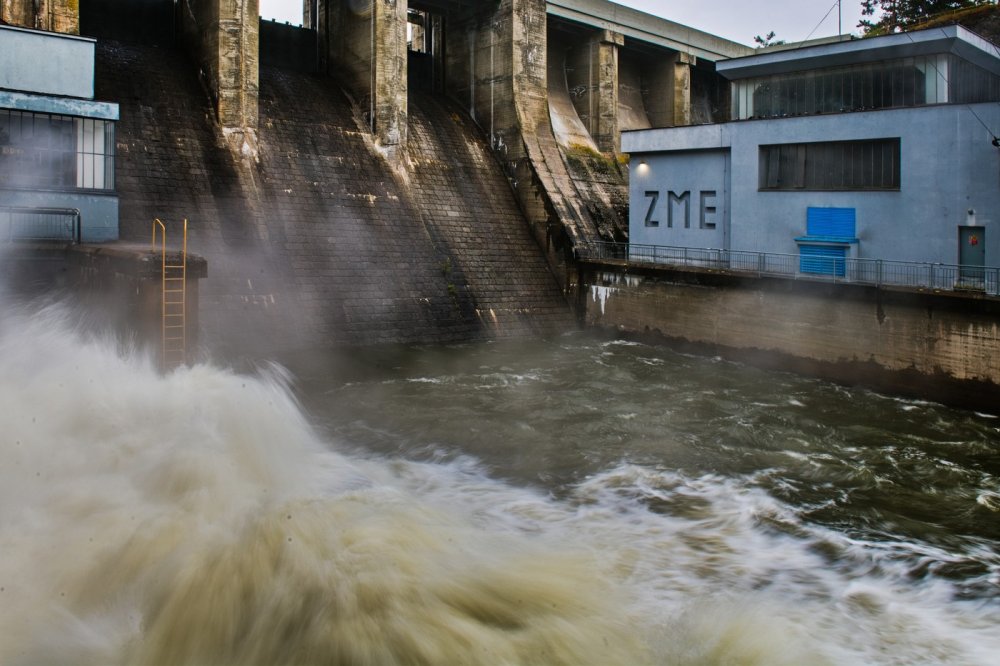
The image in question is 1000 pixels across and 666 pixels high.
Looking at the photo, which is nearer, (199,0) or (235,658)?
(235,658)

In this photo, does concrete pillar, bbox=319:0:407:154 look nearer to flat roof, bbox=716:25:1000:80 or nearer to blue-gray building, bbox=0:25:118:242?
flat roof, bbox=716:25:1000:80

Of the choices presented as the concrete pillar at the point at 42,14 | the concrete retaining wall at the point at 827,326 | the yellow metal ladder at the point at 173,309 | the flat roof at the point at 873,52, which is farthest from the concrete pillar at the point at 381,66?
the yellow metal ladder at the point at 173,309

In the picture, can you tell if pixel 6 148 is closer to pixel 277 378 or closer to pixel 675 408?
pixel 277 378

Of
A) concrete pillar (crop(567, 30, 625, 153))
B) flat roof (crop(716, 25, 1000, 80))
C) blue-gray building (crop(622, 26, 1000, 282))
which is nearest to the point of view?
blue-gray building (crop(622, 26, 1000, 282))

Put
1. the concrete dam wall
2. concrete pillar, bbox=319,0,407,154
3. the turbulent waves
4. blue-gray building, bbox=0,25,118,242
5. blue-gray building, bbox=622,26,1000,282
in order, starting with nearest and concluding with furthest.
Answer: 1. the turbulent waves
2. blue-gray building, bbox=0,25,118,242
3. blue-gray building, bbox=622,26,1000,282
4. the concrete dam wall
5. concrete pillar, bbox=319,0,407,154

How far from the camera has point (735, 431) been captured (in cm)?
1409

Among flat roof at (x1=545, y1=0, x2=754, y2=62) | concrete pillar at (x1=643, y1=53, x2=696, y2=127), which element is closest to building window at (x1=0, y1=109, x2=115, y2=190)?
flat roof at (x1=545, y1=0, x2=754, y2=62)

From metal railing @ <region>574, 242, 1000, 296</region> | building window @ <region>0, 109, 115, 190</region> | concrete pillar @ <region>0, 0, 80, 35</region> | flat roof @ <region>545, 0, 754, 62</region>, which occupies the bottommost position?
metal railing @ <region>574, 242, 1000, 296</region>

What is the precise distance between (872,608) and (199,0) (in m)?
21.0

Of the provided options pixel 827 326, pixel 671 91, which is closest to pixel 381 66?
pixel 827 326

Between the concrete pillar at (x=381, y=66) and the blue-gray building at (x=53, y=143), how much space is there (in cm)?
873

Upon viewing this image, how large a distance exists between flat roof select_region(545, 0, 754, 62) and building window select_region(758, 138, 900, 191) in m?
10.8

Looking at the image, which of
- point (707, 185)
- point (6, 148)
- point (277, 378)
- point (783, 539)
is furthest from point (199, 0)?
point (783, 539)

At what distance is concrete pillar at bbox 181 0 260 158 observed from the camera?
21.0m
